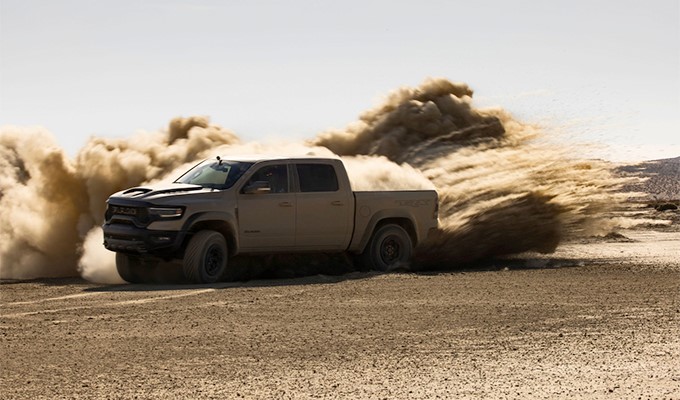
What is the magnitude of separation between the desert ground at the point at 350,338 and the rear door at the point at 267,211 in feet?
2.30

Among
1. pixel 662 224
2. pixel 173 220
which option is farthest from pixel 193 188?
pixel 662 224

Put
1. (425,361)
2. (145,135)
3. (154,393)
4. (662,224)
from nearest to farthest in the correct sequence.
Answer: (154,393), (425,361), (145,135), (662,224)

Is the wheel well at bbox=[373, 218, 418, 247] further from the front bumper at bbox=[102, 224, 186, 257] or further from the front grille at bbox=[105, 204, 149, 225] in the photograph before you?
the front grille at bbox=[105, 204, 149, 225]

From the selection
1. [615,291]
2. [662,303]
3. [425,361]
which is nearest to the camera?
[425,361]

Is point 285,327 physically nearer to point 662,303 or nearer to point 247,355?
point 247,355

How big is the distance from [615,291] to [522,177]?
6543mm

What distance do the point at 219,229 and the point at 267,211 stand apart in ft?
2.83

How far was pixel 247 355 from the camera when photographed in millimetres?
11570

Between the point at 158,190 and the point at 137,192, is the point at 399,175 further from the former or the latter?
the point at 137,192

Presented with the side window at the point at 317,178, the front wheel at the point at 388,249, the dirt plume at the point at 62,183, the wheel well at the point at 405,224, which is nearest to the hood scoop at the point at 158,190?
the side window at the point at 317,178

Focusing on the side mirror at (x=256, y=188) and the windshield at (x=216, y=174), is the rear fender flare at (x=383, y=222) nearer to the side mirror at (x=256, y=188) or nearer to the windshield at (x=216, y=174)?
the side mirror at (x=256, y=188)

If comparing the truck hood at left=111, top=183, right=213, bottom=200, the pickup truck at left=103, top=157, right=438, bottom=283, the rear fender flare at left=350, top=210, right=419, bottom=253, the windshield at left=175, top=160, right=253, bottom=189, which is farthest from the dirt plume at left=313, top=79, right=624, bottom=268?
the truck hood at left=111, top=183, right=213, bottom=200

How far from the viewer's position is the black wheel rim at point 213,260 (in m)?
18.6

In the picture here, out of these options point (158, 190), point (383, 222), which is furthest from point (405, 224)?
point (158, 190)
